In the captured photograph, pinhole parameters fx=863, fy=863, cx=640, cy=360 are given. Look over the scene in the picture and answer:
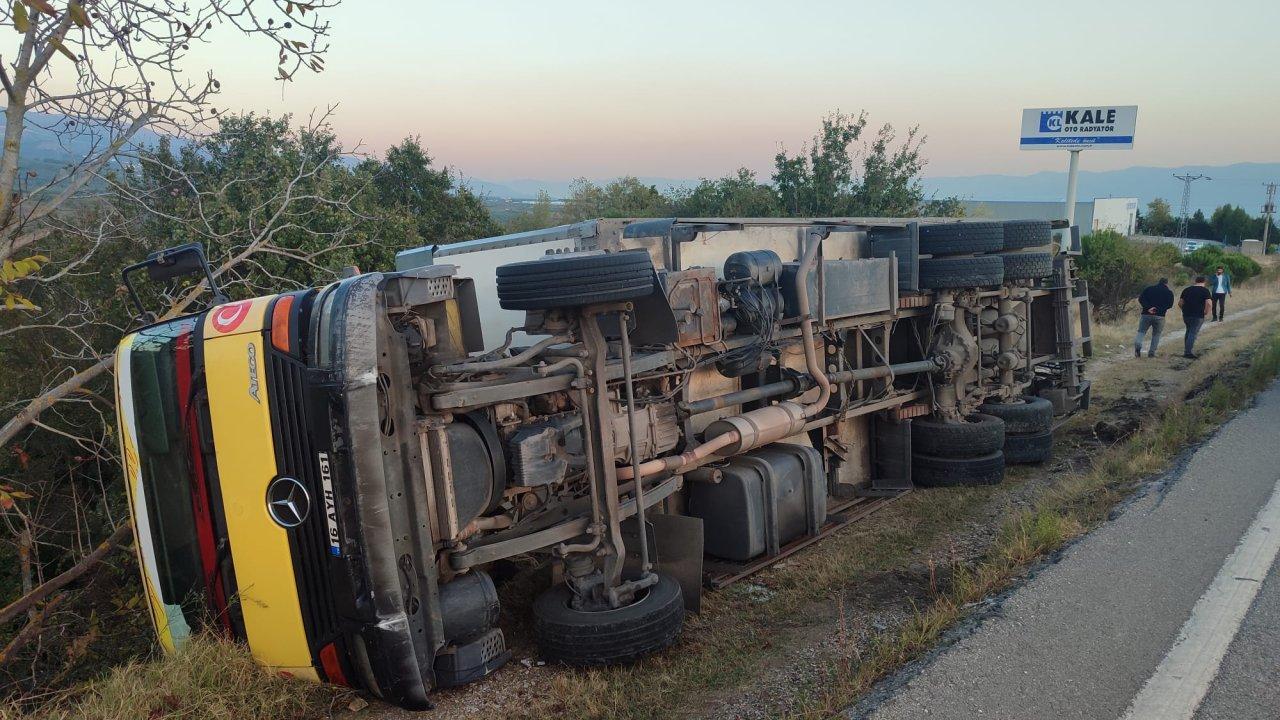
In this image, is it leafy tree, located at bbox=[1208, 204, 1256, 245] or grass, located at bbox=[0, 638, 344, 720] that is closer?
grass, located at bbox=[0, 638, 344, 720]

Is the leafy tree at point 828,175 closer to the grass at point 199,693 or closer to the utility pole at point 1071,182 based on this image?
the utility pole at point 1071,182

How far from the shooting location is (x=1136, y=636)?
3951 mm

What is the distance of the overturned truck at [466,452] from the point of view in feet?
12.7

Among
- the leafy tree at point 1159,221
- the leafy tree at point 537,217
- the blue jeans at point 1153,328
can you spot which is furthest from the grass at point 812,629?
the leafy tree at point 1159,221

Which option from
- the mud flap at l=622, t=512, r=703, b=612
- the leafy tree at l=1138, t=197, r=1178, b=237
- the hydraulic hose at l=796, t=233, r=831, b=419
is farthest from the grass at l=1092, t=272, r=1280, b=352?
the leafy tree at l=1138, t=197, r=1178, b=237

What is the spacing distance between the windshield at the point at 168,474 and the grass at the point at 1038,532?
2.93 meters

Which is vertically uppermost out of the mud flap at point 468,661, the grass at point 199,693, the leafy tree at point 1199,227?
the grass at point 199,693

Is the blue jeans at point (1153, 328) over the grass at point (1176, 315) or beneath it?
over

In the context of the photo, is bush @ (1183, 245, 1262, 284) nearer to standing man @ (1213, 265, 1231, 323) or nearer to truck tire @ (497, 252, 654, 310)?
standing man @ (1213, 265, 1231, 323)

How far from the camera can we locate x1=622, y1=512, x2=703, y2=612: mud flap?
5.31m

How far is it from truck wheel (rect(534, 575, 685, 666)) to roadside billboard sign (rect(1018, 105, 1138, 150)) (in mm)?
20057

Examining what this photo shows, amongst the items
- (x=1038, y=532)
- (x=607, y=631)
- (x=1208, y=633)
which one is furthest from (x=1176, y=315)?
(x=607, y=631)

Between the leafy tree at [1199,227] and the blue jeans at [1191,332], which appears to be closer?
the blue jeans at [1191,332]

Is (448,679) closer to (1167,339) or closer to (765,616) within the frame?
(765,616)
